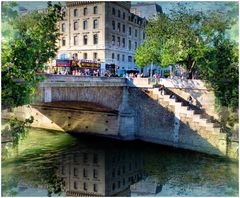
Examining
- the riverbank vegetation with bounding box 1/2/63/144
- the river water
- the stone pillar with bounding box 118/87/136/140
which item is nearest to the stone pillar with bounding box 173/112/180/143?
the river water

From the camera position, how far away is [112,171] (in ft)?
96.7

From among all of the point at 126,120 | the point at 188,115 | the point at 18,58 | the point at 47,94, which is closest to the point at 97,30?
the point at 126,120

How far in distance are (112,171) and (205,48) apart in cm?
1644

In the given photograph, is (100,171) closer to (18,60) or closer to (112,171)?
(112,171)

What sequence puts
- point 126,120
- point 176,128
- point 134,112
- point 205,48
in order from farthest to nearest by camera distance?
point 134,112
point 126,120
point 176,128
point 205,48

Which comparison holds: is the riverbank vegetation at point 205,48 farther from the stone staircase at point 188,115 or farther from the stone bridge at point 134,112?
the stone bridge at point 134,112

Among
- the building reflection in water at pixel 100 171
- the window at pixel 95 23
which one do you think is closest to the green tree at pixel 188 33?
the building reflection in water at pixel 100 171

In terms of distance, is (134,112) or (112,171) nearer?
(112,171)

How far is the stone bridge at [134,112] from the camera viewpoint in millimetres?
33625

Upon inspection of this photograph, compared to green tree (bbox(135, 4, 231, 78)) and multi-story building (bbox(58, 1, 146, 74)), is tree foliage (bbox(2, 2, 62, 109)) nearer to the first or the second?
green tree (bbox(135, 4, 231, 78))

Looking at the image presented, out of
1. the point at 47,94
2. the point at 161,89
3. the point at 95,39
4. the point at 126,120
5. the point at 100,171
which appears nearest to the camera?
the point at 100,171

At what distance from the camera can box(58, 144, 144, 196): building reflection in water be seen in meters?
25.8

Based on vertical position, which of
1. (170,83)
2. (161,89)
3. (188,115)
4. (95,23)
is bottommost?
(188,115)

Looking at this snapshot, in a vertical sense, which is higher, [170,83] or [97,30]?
[97,30]
